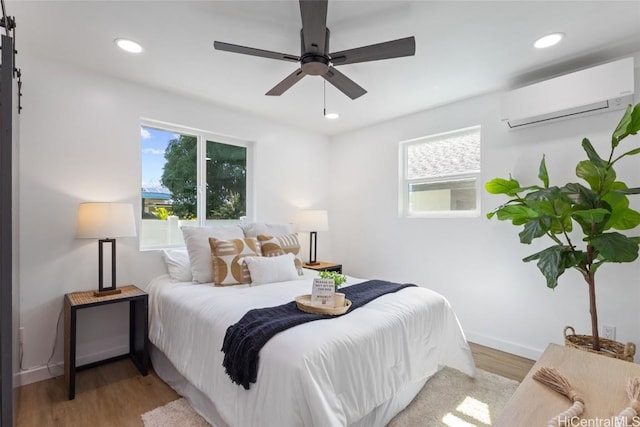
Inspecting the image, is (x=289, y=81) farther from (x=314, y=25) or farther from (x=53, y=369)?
(x=53, y=369)

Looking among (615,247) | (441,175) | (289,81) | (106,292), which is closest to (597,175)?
(615,247)

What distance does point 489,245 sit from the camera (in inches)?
119

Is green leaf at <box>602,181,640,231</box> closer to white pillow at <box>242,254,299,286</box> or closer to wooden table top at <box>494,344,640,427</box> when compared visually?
wooden table top at <box>494,344,640,427</box>

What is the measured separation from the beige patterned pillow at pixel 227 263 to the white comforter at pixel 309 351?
5.0 inches

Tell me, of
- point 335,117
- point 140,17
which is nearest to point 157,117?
point 140,17

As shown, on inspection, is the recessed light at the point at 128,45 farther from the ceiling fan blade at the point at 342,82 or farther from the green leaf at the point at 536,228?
the green leaf at the point at 536,228

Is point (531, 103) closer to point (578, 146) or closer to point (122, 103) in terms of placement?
point (578, 146)

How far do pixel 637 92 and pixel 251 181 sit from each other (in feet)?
11.8

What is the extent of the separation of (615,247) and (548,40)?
1.45m

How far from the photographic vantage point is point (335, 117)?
3734 mm

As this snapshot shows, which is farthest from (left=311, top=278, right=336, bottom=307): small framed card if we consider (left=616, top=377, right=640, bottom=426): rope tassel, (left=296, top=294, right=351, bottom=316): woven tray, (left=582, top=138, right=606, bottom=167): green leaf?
(left=582, top=138, right=606, bottom=167): green leaf

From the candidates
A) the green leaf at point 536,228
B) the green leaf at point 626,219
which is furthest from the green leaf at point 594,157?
the green leaf at point 536,228

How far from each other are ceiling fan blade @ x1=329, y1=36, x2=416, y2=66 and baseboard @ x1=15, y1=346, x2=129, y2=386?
2.96 m

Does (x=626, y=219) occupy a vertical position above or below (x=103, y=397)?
above
